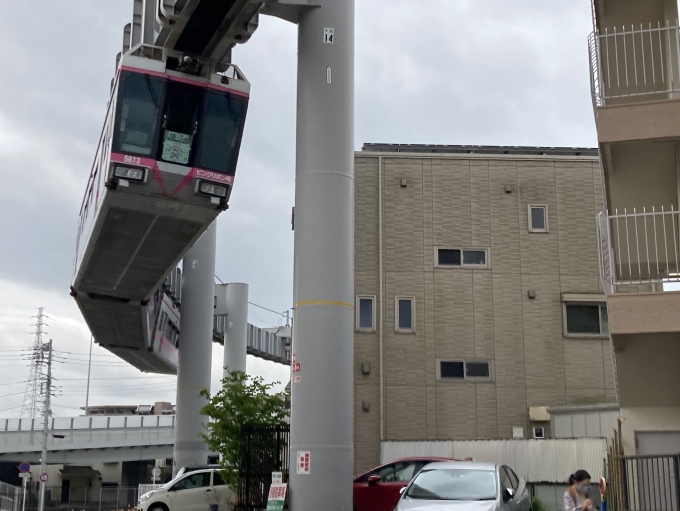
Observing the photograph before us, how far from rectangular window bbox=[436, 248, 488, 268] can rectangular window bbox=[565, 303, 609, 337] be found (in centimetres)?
322

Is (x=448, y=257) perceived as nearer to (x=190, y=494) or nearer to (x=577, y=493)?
(x=190, y=494)

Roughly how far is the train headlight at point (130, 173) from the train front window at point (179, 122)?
776 millimetres

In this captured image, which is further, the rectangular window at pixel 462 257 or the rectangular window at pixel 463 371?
the rectangular window at pixel 462 257

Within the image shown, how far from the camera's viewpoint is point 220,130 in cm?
2362

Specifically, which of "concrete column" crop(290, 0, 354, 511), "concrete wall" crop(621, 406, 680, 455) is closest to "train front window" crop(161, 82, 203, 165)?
"concrete column" crop(290, 0, 354, 511)

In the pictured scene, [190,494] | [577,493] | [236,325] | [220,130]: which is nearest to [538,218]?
[220,130]

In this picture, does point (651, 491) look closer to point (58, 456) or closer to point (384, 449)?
point (384, 449)

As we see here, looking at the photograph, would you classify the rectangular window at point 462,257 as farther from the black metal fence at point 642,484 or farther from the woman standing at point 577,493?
the woman standing at point 577,493

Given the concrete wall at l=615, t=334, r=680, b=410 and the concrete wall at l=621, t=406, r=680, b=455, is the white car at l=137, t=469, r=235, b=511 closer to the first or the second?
the concrete wall at l=621, t=406, r=680, b=455

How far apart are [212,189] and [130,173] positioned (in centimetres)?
220

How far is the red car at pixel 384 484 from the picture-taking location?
19.1 meters

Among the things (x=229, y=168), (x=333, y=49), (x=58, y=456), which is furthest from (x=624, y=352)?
(x=58, y=456)

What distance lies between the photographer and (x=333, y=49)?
20.1m

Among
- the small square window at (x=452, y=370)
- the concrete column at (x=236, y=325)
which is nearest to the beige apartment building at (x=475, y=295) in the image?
the small square window at (x=452, y=370)
